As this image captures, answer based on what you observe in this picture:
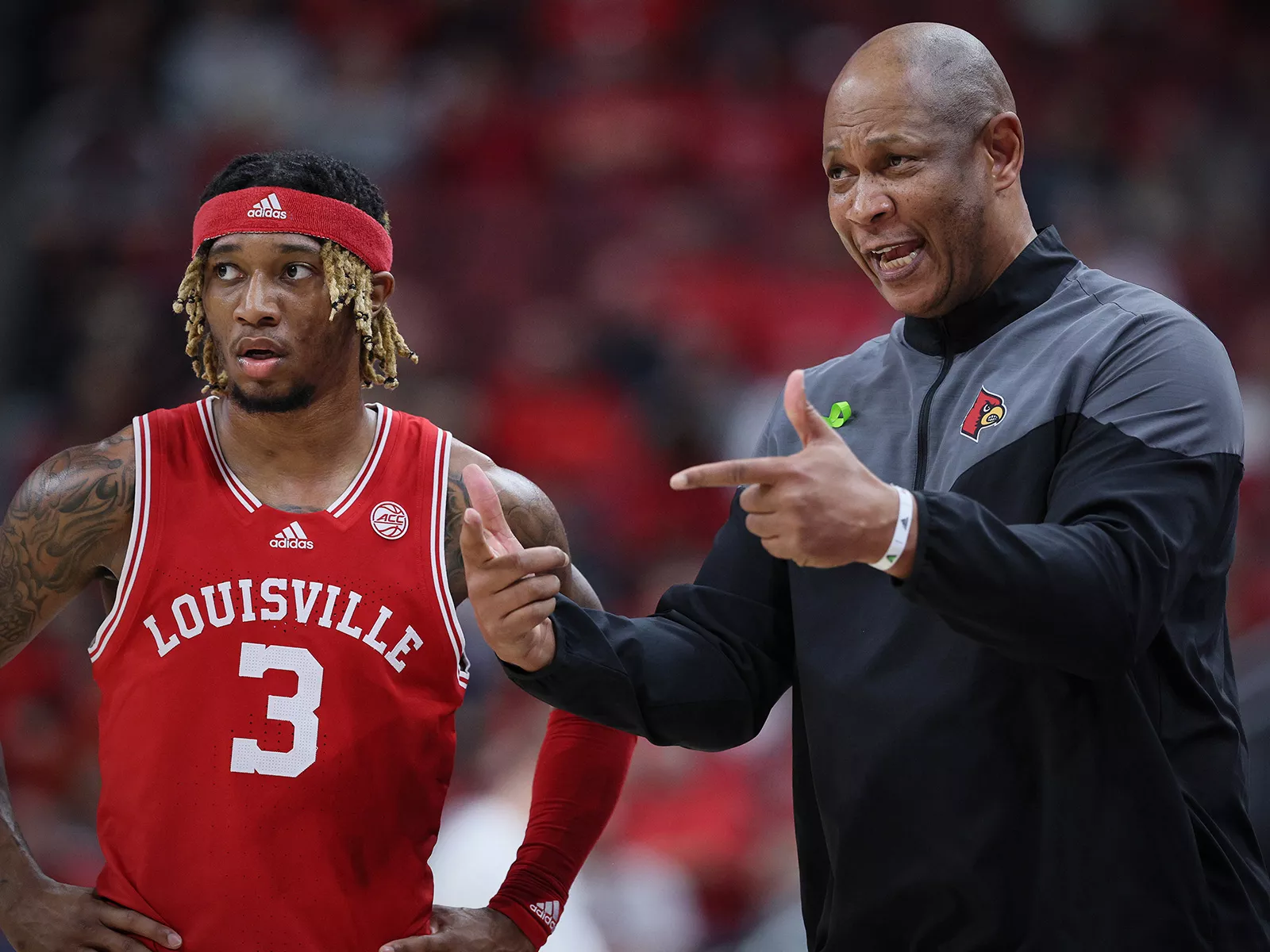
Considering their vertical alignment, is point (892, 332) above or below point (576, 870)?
above

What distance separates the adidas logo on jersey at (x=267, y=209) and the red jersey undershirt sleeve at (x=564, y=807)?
1224mm

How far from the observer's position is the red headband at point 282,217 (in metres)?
3.08

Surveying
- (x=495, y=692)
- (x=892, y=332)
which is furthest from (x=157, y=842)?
(x=495, y=692)

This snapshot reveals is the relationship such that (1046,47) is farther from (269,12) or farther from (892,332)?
(892,332)

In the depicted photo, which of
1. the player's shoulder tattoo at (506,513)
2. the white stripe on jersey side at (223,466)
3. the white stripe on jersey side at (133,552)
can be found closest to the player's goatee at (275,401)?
the white stripe on jersey side at (223,466)

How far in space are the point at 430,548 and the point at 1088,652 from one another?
1366mm

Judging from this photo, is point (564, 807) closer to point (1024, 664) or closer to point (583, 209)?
point (1024, 664)

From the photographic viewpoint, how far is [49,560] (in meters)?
2.97

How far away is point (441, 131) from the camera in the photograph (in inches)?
338

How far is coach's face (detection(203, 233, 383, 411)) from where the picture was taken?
3.03 metres

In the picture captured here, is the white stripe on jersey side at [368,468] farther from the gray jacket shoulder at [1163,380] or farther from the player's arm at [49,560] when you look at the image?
the gray jacket shoulder at [1163,380]

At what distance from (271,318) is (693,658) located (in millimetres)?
1076

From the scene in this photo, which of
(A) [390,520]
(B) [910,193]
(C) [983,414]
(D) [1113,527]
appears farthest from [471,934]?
(B) [910,193]

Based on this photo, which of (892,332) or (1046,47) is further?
(1046,47)
